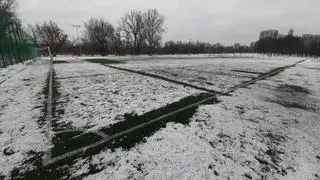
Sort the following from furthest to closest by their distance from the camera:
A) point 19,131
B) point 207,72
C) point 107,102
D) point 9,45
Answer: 1. point 9,45
2. point 207,72
3. point 107,102
4. point 19,131

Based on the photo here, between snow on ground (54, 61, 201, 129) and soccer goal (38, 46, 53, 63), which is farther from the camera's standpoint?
soccer goal (38, 46, 53, 63)

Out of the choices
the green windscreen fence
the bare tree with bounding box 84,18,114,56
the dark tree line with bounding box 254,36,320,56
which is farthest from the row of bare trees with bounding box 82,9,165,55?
the dark tree line with bounding box 254,36,320,56

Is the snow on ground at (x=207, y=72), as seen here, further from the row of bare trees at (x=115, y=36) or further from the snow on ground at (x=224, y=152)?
the row of bare trees at (x=115, y=36)

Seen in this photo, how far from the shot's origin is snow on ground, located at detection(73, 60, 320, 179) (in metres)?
2.51

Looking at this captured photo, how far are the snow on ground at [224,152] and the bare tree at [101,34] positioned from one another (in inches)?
2137

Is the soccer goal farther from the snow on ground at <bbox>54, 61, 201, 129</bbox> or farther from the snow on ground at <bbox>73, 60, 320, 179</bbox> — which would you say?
the snow on ground at <bbox>73, 60, 320, 179</bbox>

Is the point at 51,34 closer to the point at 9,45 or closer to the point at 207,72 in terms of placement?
the point at 9,45

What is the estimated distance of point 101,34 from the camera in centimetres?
5472

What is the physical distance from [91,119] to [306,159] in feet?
13.3

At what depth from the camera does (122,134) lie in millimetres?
3506

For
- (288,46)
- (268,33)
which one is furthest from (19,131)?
(268,33)

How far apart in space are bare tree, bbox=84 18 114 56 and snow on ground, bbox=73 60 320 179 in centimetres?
5427

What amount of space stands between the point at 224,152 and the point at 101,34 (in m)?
57.5

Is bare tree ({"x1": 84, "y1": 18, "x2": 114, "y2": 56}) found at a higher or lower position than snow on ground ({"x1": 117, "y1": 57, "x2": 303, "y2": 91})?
higher
